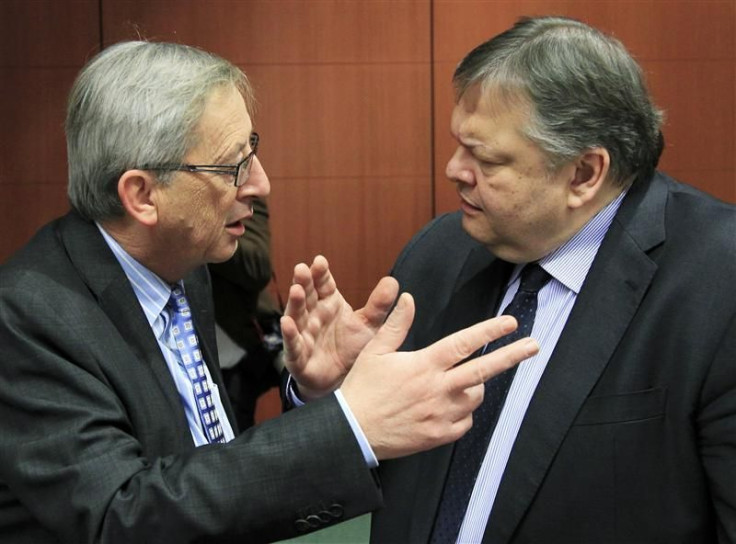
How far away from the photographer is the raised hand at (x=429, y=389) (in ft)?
5.35

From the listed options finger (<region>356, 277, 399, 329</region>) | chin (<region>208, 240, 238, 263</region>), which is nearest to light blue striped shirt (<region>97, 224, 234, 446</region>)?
chin (<region>208, 240, 238, 263</region>)

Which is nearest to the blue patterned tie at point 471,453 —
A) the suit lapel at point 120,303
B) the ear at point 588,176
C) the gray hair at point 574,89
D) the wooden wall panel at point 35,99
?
the ear at point 588,176

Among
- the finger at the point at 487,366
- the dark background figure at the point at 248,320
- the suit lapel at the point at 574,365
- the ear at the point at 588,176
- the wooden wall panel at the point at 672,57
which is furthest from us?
the wooden wall panel at the point at 672,57

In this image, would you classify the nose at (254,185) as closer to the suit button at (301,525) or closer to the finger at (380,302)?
the finger at (380,302)

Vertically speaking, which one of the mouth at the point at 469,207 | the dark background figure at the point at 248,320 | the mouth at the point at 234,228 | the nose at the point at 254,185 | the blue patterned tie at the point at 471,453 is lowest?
the dark background figure at the point at 248,320

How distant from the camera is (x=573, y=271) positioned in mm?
2066

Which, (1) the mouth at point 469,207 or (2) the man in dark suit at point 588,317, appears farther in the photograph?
(1) the mouth at point 469,207

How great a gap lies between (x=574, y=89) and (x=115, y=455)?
3.25ft

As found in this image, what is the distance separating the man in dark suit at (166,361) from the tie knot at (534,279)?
0.27m

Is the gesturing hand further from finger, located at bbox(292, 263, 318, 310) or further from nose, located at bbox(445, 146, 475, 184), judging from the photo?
nose, located at bbox(445, 146, 475, 184)

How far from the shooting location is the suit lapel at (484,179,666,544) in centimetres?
193

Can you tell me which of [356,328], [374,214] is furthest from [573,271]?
[374,214]

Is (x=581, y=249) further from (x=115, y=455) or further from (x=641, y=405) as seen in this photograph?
(x=115, y=455)

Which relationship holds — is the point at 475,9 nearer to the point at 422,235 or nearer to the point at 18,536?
the point at 422,235
